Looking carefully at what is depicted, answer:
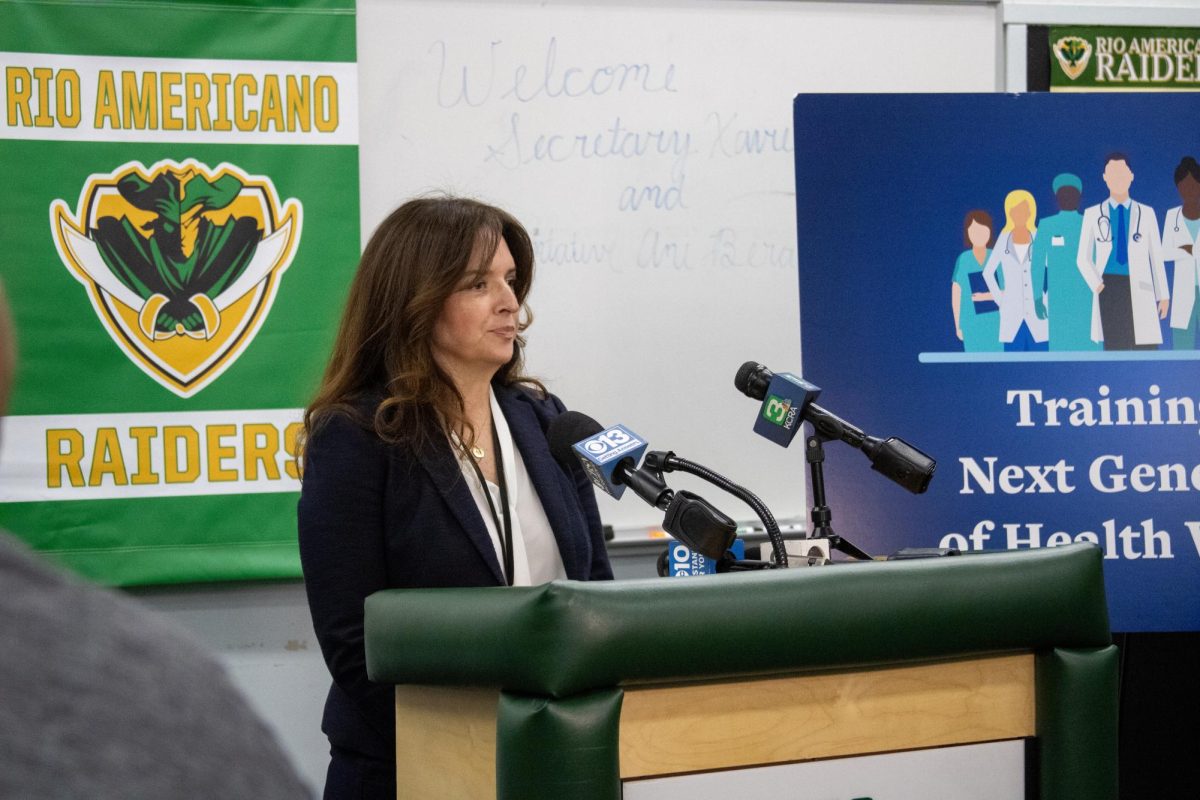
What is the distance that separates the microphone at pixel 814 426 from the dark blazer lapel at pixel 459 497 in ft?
1.31

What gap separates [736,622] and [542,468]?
0.84 meters

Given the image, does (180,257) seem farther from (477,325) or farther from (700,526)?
(700,526)

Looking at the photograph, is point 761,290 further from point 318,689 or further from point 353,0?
point 318,689

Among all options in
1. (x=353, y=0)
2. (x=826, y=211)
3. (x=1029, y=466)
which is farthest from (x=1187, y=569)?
(x=353, y=0)

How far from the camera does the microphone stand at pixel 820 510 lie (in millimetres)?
1513

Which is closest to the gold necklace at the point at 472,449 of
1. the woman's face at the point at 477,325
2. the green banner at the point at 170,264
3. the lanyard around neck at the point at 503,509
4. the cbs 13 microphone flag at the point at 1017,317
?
the lanyard around neck at the point at 503,509

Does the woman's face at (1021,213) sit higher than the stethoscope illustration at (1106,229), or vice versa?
the woman's face at (1021,213)

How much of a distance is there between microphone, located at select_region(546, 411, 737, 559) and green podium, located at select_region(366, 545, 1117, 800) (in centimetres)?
18

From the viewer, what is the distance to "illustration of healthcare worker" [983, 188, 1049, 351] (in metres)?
2.43

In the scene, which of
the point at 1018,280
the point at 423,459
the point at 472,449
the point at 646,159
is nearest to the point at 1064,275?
the point at 1018,280

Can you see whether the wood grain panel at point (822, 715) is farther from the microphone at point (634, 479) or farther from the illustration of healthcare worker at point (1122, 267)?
the illustration of healthcare worker at point (1122, 267)

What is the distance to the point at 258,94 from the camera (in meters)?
2.80

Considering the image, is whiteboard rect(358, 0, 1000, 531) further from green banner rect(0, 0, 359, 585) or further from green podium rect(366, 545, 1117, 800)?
green podium rect(366, 545, 1117, 800)

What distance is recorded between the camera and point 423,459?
1.74m
